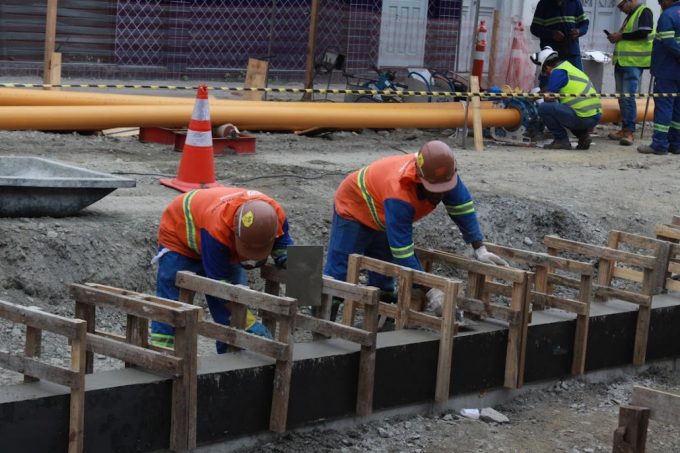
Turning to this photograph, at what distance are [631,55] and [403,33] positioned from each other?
14.4ft

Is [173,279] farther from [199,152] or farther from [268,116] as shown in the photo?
[268,116]

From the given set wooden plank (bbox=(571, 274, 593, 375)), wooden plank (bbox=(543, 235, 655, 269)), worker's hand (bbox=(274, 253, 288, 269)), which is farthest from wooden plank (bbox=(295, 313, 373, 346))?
wooden plank (bbox=(543, 235, 655, 269))

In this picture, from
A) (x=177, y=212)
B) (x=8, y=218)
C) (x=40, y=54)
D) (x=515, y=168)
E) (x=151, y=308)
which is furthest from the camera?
(x=40, y=54)

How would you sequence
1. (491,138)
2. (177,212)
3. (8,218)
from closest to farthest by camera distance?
1. (177,212)
2. (8,218)
3. (491,138)

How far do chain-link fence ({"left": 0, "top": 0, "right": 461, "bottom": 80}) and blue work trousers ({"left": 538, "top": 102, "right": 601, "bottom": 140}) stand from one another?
4.28m

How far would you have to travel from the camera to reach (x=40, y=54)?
57.5 ft

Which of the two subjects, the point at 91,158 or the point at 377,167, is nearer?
the point at 377,167

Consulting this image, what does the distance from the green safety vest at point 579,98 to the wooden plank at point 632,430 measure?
9.84 metres

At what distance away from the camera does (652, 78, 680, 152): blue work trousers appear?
14758 millimetres

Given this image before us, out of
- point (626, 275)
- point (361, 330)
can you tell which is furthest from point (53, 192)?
point (626, 275)

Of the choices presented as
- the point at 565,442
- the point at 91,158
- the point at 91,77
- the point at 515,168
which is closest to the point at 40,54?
the point at 91,77

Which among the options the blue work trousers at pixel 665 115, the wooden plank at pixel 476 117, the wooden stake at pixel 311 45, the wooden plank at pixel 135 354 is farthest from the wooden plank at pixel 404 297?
the wooden stake at pixel 311 45

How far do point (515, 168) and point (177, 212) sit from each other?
6915 mm

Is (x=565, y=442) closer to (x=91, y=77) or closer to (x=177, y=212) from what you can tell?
(x=177, y=212)
